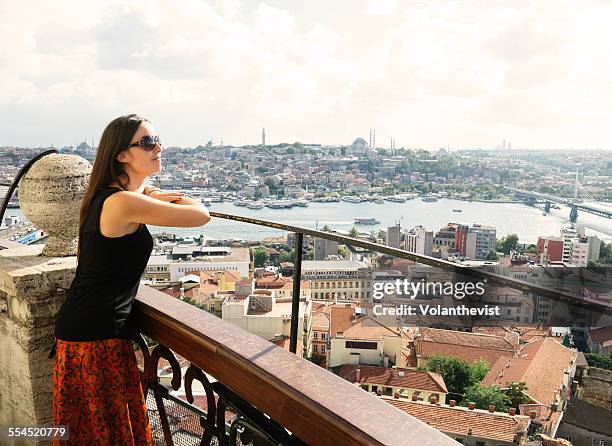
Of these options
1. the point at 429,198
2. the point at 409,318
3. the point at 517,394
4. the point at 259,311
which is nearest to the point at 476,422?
the point at 517,394

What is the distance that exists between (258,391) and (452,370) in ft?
46.6

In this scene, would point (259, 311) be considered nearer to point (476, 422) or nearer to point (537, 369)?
point (476, 422)

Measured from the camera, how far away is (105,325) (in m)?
1.37

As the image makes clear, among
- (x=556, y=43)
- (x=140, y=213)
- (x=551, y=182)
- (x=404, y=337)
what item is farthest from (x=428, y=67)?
(x=140, y=213)

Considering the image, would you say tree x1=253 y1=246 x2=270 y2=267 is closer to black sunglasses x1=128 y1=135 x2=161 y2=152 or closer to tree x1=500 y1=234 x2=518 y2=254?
black sunglasses x1=128 y1=135 x2=161 y2=152

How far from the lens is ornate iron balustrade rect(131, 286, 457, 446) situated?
2.57 feet

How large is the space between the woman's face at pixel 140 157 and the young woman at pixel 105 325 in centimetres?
10

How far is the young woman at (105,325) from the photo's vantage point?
1.36 m

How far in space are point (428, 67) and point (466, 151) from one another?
19994mm

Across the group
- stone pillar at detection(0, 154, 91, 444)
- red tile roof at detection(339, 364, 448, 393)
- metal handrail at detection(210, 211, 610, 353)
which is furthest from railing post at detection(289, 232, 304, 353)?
red tile roof at detection(339, 364, 448, 393)

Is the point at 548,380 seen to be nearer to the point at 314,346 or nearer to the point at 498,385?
the point at 498,385

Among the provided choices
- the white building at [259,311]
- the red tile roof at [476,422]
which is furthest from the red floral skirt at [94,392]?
the red tile roof at [476,422]

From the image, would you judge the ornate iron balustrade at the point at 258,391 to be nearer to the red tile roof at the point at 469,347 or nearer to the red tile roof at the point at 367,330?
the red tile roof at the point at 367,330

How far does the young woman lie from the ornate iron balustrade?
7 cm
